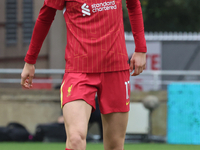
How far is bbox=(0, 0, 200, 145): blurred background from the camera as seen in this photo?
25.6 feet

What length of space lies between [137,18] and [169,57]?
11.2 m

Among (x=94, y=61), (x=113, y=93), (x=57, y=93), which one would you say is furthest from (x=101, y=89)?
(x=57, y=93)

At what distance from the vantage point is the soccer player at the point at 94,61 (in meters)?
2.54

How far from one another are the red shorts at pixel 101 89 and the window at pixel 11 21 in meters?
8.73

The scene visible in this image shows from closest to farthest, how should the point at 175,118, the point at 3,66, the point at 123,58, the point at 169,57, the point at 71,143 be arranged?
the point at 71,143 < the point at 123,58 < the point at 175,118 < the point at 3,66 < the point at 169,57

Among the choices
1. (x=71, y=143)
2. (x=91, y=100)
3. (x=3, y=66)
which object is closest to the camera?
(x=71, y=143)

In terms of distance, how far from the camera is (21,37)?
439 inches

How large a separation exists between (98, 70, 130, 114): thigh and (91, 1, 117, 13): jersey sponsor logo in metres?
0.44

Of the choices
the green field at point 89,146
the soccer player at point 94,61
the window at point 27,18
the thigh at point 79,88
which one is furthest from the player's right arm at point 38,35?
the window at point 27,18

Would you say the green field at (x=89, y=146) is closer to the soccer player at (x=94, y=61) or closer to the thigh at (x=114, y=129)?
the thigh at (x=114, y=129)

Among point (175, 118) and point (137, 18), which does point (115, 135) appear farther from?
point (175, 118)

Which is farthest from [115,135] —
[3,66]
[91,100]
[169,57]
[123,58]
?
[169,57]

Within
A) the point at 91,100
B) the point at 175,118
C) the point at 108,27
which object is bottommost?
the point at 175,118

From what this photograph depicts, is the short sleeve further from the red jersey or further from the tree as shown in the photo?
the tree
